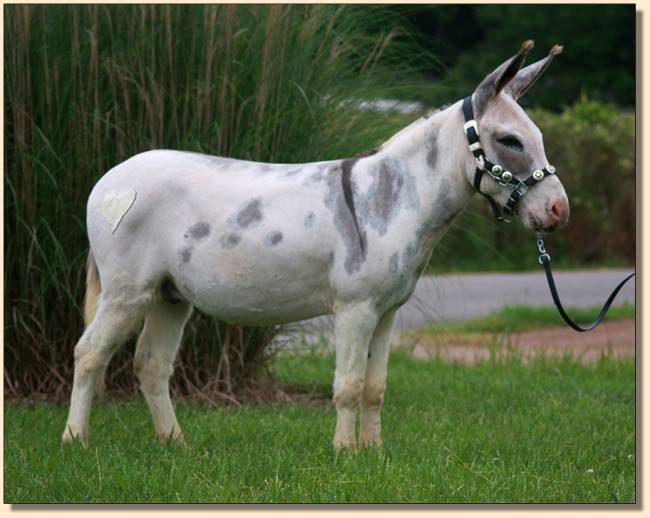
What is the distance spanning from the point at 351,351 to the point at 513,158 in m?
1.09

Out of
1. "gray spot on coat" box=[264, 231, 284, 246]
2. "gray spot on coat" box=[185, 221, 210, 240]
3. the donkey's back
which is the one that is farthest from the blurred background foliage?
"gray spot on coat" box=[264, 231, 284, 246]

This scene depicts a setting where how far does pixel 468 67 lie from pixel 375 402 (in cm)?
2522

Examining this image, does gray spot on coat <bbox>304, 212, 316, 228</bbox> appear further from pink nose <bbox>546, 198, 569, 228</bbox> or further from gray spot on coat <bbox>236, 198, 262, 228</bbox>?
pink nose <bbox>546, 198, 569, 228</bbox>

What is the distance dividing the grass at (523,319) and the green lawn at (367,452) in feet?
9.97

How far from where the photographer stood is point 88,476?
5020 millimetres

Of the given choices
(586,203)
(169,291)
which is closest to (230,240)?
(169,291)

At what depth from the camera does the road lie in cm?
1239

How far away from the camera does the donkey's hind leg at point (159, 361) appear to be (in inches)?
226

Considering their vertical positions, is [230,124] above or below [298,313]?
above

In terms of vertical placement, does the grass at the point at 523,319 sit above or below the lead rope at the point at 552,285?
below

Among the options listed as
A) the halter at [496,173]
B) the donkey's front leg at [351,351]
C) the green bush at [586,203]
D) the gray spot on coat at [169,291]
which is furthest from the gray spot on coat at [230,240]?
the green bush at [586,203]

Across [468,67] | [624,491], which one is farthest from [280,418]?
[468,67]

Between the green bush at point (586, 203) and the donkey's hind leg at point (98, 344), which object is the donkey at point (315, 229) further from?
the green bush at point (586, 203)

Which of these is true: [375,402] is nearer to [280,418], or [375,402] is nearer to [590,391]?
[280,418]
